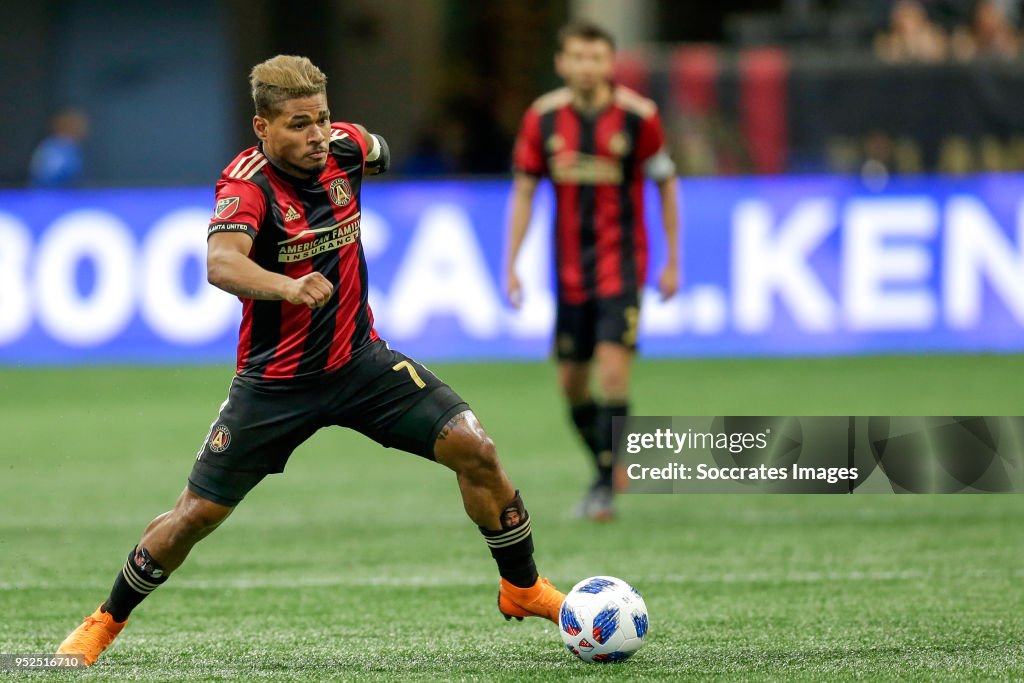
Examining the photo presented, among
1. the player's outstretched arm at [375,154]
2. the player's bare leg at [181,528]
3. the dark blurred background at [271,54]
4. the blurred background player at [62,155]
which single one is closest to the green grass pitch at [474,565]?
the player's bare leg at [181,528]

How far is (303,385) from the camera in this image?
5.47m

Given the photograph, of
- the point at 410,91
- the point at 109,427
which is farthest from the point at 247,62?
the point at 109,427

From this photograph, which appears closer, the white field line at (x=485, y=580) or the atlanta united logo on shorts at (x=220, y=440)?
the atlanta united logo on shorts at (x=220, y=440)

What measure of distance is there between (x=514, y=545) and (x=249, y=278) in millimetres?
1261

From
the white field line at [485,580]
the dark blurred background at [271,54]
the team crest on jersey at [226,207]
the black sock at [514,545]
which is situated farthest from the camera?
the dark blurred background at [271,54]

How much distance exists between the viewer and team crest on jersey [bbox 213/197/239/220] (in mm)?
5164

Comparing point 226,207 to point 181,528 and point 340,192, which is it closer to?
point 340,192

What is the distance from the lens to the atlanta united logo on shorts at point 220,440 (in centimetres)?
540

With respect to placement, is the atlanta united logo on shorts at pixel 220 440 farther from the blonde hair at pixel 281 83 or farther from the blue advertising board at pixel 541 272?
the blue advertising board at pixel 541 272

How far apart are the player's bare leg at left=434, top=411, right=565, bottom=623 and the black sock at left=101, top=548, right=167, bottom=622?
37.3 inches

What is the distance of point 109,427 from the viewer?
39.7 ft

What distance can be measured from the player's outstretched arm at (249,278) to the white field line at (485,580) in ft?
6.91
